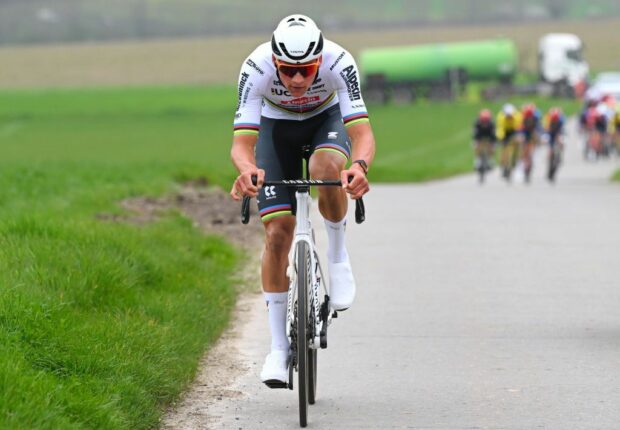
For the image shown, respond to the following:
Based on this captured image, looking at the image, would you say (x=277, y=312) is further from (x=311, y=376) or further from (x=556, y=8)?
(x=556, y=8)

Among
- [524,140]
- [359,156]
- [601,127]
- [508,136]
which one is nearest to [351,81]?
[359,156]

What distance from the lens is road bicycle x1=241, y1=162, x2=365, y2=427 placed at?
659 cm

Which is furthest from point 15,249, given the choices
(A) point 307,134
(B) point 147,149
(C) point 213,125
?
(C) point 213,125

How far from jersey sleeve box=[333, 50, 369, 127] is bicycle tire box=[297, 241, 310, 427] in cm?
72

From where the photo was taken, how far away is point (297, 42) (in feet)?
21.5

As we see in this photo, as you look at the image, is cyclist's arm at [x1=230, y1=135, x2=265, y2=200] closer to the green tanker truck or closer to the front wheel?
the front wheel

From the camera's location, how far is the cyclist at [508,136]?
29.9 metres

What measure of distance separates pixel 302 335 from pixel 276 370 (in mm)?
331

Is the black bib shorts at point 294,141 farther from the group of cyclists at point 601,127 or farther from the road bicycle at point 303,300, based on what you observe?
the group of cyclists at point 601,127

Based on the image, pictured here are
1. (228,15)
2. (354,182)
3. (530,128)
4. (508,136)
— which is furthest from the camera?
(228,15)

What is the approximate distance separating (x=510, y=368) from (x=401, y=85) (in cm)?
8075

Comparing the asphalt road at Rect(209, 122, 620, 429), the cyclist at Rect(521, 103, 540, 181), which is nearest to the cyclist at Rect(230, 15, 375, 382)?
the asphalt road at Rect(209, 122, 620, 429)

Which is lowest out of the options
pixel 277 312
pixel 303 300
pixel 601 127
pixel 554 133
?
pixel 601 127

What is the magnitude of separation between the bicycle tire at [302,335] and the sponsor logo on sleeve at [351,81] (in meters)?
0.81
